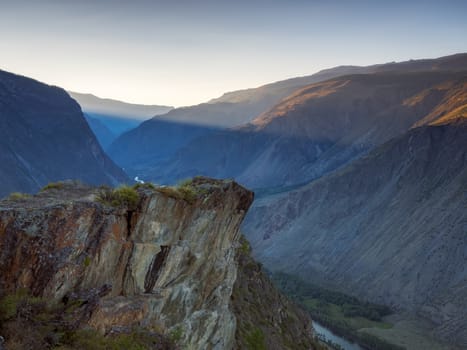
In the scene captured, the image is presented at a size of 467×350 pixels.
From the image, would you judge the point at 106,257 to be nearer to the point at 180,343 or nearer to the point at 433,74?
the point at 180,343

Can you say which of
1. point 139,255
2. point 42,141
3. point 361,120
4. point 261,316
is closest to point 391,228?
point 261,316

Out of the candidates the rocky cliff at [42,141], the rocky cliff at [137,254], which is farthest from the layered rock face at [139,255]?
the rocky cliff at [42,141]

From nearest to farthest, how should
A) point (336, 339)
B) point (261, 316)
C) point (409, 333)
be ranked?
point (261, 316) → point (336, 339) → point (409, 333)

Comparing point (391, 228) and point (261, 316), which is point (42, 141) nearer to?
point (391, 228)

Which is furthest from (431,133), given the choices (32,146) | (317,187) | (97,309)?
(97,309)

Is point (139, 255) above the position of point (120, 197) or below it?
below

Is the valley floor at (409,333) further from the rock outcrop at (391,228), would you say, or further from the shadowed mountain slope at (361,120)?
the shadowed mountain slope at (361,120)

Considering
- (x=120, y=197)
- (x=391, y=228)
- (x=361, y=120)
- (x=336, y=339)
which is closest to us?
(x=120, y=197)
